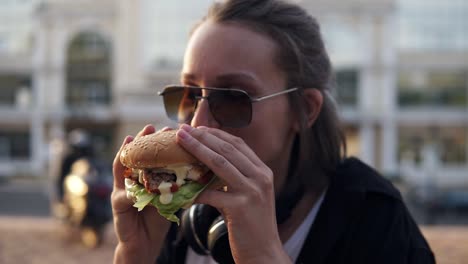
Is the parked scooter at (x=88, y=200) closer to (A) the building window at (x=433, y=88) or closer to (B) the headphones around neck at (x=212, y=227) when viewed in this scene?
(B) the headphones around neck at (x=212, y=227)

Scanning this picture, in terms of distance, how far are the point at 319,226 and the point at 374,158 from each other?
3889 centimetres

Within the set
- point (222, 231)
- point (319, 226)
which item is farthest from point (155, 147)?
point (319, 226)

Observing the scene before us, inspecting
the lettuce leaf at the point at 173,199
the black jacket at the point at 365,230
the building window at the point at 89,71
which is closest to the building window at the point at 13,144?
the building window at the point at 89,71

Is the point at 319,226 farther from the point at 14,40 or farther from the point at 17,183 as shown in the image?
the point at 14,40

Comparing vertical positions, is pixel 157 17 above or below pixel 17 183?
above

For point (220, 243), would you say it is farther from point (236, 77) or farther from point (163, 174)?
point (236, 77)

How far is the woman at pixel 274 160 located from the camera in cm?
149

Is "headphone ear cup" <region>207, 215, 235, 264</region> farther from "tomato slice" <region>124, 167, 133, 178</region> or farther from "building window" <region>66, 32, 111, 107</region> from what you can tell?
"building window" <region>66, 32, 111, 107</region>

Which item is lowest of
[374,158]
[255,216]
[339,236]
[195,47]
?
[374,158]

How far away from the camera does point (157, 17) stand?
41188 mm

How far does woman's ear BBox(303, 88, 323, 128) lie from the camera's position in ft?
6.49

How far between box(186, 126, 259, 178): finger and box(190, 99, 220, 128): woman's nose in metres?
0.30

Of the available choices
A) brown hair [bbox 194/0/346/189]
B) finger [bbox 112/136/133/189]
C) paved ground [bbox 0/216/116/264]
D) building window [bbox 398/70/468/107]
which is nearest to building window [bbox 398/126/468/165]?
building window [bbox 398/70/468/107]

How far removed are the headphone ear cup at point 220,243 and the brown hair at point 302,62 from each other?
0.37 metres
